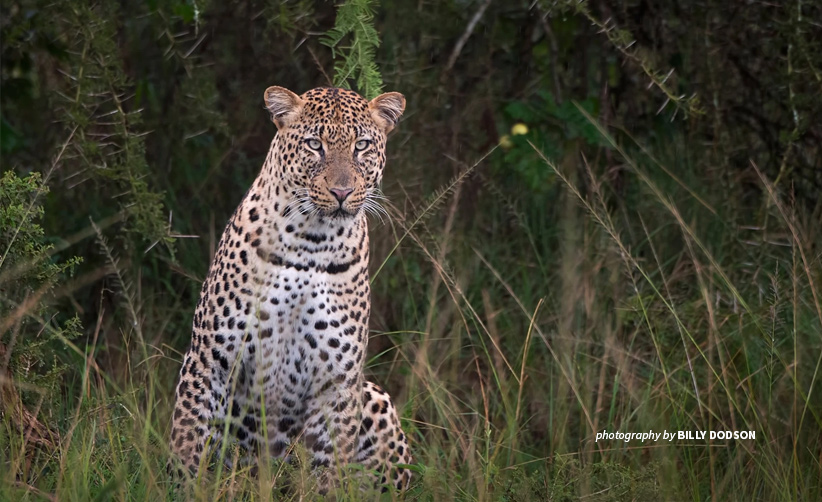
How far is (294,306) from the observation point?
431cm

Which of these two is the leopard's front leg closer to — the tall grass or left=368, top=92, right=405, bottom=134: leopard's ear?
the tall grass

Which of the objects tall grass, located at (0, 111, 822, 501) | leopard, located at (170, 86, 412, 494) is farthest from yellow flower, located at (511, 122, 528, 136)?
leopard, located at (170, 86, 412, 494)

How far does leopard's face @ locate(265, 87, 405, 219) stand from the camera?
433 centimetres

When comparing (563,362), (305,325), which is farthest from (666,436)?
(305,325)

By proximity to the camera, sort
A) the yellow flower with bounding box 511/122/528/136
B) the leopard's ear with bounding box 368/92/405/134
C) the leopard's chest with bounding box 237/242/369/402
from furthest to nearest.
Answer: the yellow flower with bounding box 511/122/528/136, the leopard's ear with bounding box 368/92/405/134, the leopard's chest with bounding box 237/242/369/402

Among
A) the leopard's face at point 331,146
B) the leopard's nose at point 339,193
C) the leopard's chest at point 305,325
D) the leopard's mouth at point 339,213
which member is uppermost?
the leopard's face at point 331,146

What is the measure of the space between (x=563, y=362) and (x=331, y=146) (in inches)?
61.0

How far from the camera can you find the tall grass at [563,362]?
3930 mm

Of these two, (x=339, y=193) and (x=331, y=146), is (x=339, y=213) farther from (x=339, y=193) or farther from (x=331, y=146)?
(x=331, y=146)

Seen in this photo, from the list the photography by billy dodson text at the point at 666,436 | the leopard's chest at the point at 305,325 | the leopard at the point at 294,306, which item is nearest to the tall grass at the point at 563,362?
the photography by billy dodson text at the point at 666,436

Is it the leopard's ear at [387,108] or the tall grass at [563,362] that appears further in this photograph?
the leopard's ear at [387,108]

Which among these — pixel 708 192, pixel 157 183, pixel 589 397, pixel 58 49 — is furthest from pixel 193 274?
pixel 708 192

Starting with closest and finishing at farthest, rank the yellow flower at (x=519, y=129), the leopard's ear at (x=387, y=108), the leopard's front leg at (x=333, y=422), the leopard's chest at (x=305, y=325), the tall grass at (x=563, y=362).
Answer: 1. the tall grass at (x=563, y=362)
2. the leopard's chest at (x=305, y=325)
3. the leopard's front leg at (x=333, y=422)
4. the leopard's ear at (x=387, y=108)
5. the yellow flower at (x=519, y=129)

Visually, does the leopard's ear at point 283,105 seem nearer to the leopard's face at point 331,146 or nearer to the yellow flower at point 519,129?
the leopard's face at point 331,146
